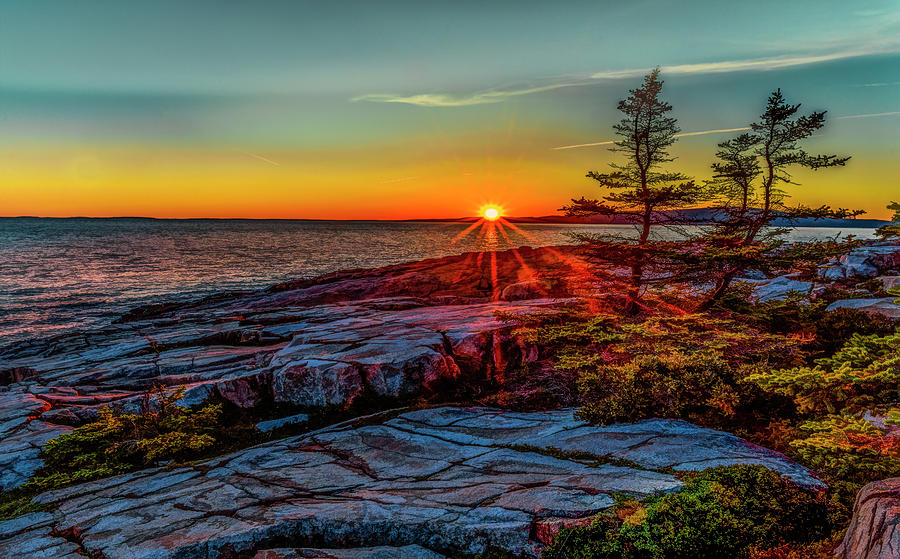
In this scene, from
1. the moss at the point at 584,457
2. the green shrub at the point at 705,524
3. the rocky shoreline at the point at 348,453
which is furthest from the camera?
the moss at the point at 584,457

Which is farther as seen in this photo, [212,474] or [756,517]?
[212,474]

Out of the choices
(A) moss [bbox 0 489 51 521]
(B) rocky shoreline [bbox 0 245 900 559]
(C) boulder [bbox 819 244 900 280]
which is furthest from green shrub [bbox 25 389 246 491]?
(C) boulder [bbox 819 244 900 280]

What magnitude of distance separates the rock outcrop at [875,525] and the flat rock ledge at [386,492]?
1403mm

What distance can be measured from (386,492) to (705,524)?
4493 millimetres

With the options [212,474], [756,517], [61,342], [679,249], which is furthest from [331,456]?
[61,342]

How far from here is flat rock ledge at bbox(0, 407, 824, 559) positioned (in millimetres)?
5934

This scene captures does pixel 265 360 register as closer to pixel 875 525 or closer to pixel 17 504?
pixel 17 504

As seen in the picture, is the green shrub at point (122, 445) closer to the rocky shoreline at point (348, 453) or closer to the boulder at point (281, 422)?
the rocky shoreline at point (348, 453)

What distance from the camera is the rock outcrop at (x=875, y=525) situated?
4.33 m

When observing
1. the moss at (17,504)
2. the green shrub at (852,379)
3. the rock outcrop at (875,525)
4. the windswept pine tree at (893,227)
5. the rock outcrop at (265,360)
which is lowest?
the moss at (17,504)

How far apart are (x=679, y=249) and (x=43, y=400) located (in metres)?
19.4

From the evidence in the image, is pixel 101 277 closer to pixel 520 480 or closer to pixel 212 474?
pixel 212 474

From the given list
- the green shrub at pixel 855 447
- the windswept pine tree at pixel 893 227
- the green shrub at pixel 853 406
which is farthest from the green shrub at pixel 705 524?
the windswept pine tree at pixel 893 227

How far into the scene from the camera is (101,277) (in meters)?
A: 49.0
